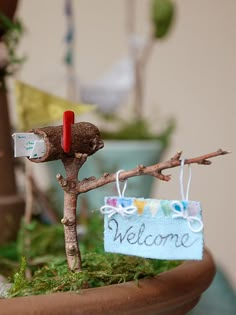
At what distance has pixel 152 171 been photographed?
0.37 meters

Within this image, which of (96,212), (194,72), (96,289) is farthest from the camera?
(194,72)

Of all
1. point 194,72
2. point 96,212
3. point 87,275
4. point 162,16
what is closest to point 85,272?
point 87,275

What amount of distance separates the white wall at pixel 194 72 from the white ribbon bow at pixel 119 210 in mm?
1166

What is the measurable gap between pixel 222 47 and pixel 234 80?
9 cm


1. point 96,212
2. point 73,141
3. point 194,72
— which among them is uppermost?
point 73,141

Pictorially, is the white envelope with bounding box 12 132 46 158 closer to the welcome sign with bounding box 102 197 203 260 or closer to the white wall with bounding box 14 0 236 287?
the welcome sign with bounding box 102 197 203 260

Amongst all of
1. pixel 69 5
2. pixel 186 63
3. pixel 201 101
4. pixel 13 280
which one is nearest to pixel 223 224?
pixel 201 101

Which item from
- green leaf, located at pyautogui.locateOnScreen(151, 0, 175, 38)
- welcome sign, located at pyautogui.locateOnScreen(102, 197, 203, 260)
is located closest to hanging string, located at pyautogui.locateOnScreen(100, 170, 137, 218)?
welcome sign, located at pyautogui.locateOnScreen(102, 197, 203, 260)

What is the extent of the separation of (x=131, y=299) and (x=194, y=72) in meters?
1.26

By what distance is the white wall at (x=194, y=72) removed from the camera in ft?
5.12

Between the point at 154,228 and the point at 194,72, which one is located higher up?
the point at 154,228

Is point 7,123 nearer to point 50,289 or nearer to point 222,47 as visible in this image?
point 50,289

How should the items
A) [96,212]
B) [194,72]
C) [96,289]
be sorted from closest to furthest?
[96,289], [96,212], [194,72]

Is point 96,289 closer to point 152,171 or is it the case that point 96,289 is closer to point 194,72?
point 152,171
